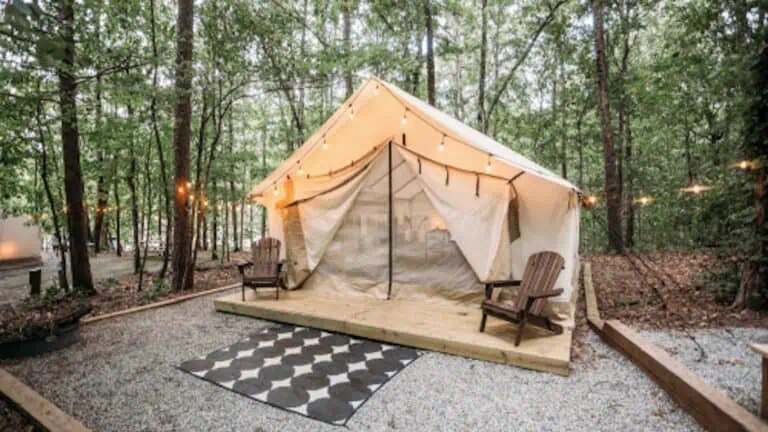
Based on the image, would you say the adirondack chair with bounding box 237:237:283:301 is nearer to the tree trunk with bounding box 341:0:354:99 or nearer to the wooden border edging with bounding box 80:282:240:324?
the wooden border edging with bounding box 80:282:240:324

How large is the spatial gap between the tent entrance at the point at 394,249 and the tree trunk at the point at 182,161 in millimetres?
2314

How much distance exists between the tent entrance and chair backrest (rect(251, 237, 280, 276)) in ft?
2.19

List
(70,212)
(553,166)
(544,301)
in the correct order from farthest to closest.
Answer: (553,166) < (70,212) < (544,301)

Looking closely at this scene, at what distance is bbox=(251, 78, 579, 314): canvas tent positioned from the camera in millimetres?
4500

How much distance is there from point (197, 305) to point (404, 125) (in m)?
3.88

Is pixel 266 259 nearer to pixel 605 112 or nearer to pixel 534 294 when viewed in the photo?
pixel 534 294

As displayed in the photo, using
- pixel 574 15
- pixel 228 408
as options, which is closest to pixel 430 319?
pixel 228 408

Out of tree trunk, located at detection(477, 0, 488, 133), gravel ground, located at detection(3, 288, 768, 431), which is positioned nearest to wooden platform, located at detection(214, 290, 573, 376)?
gravel ground, located at detection(3, 288, 768, 431)

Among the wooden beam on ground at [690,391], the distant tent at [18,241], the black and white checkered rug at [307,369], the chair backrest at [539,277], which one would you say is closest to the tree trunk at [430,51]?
the chair backrest at [539,277]

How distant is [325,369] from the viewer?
3.25 m

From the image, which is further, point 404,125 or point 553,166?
point 553,166

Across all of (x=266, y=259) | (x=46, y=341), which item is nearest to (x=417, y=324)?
(x=266, y=259)

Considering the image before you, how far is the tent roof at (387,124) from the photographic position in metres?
4.34

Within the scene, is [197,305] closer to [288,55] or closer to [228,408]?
[228,408]
